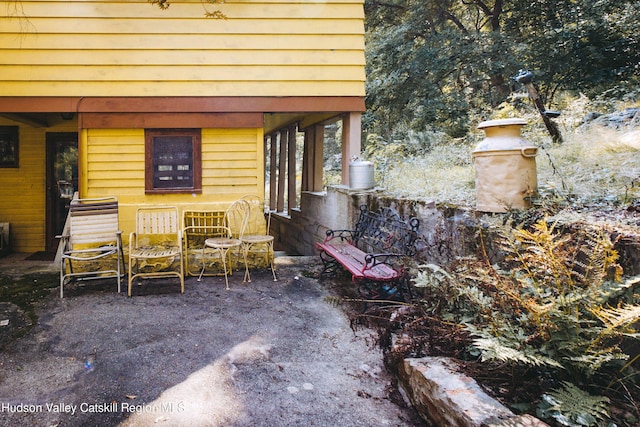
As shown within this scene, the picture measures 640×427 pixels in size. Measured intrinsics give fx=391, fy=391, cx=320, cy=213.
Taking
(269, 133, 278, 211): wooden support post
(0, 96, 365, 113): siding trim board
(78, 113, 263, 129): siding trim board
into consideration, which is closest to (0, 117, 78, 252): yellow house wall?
(0, 96, 365, 113): siding trim board

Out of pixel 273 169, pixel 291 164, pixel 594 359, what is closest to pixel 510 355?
pixel 594 359

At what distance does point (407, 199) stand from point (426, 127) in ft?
18.7

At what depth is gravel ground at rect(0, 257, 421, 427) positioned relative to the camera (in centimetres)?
241

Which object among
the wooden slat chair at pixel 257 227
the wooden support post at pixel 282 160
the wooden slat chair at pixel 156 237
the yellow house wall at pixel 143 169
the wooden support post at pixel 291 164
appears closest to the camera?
the wooden slat chair at pixel 156 237

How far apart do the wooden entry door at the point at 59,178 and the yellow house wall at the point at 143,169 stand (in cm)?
261

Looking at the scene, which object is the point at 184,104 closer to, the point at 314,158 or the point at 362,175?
the point at 362,175

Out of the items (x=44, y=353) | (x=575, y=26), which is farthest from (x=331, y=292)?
(x=575, y=26)

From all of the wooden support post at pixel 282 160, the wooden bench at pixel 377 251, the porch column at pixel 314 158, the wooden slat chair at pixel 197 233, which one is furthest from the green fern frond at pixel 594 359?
the wooden support post at pixel 282 160

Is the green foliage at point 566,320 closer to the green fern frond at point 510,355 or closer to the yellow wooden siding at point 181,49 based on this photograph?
the green fern frond at point 510,355

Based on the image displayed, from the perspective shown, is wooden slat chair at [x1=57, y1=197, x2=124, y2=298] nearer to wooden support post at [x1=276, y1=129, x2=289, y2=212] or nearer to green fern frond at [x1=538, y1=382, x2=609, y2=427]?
green fern frond at [x1=538, y1=382, x2=609, y2=427]

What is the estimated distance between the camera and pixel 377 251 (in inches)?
194

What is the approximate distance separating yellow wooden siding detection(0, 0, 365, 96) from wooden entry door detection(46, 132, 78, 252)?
2271mm

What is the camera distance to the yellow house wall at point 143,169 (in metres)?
5.48

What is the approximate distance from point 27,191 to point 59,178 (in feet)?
1.94
